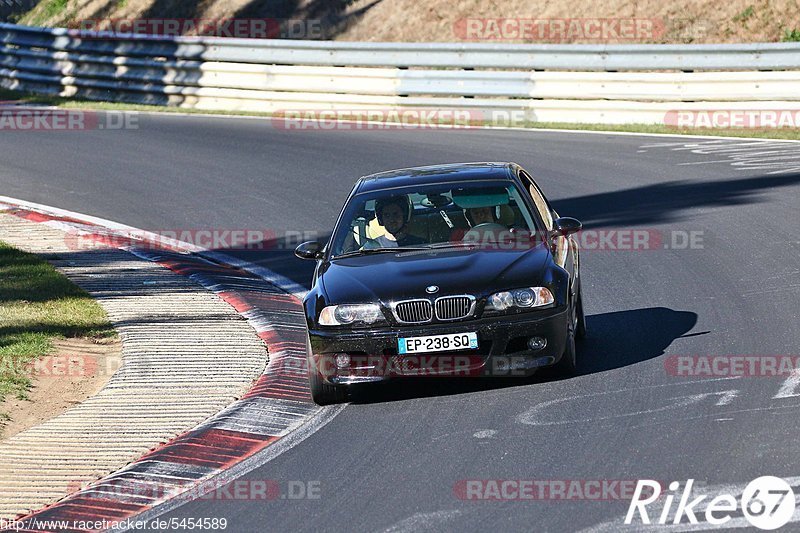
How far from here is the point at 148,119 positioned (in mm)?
26406

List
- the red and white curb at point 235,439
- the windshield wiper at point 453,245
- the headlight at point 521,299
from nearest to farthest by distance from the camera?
the red and white curb at point 235,439, the headlight at point 521,299, the windshield wiper at point 453,245

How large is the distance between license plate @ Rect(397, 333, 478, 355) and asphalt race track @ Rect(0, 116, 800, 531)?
1.28 feet

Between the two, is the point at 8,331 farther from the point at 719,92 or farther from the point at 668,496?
the point at 719,92

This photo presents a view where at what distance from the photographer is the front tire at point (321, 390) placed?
905cm

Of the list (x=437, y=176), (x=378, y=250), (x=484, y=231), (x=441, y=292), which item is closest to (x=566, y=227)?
(x=484, y=231)

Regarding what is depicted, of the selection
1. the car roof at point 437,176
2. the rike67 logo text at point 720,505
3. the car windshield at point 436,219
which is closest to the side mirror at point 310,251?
the car windshield at point 436,219

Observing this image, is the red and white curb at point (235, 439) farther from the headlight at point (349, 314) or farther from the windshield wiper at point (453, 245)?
the windshield wiper at point (453, 245)

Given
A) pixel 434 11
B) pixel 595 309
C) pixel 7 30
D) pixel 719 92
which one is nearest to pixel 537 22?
pixel 434 11

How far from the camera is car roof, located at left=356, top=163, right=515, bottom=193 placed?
10.4m

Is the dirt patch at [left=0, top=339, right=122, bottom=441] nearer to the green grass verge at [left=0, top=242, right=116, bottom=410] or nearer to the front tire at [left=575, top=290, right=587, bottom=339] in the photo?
the green grass verge at [left=0, top=242, right=116, bottom=410]

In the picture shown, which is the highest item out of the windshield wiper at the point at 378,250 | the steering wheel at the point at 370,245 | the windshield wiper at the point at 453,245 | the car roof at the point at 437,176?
the car roof at the point at 437,176

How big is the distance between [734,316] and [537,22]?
19475 millimetres

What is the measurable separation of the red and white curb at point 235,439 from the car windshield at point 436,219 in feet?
3.73

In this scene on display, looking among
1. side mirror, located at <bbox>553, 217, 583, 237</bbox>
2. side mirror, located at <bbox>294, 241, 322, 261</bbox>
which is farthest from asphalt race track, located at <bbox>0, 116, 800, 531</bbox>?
side mirror, located at <bbox>294, 241, 322, 261</bbox>
